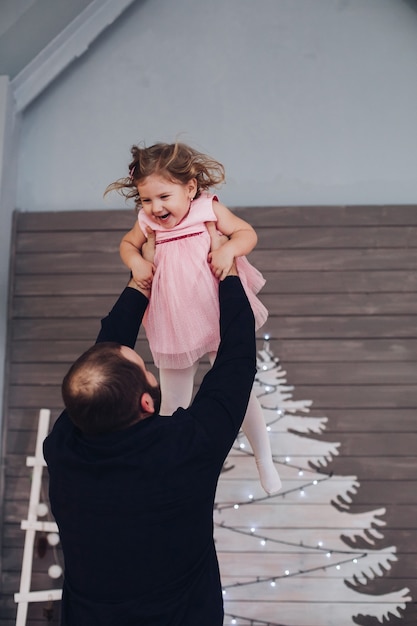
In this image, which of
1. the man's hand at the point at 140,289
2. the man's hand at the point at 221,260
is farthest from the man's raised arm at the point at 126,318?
the man's hand at the point at 221,260

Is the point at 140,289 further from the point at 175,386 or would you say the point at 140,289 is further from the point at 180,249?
the point at 175,386

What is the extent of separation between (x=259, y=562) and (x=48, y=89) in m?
2.59

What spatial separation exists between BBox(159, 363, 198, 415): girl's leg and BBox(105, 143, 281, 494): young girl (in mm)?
81

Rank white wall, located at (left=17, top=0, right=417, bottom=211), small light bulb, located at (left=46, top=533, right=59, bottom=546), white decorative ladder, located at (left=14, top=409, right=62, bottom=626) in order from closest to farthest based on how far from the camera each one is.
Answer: white decorative ladder, located at (left=14, top=409, right=62, bottom=626) → small light bulb, located at (left=46, top=533, right=59, bottom=546) → white wall, located at (left=17, top=0, right=417, bottom=211)

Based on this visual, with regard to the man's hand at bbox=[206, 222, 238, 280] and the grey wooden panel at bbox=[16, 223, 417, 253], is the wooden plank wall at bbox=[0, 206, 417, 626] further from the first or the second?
the man's hand at bbox=[206, 222, 238, 280]

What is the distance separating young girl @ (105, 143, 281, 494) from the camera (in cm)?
168

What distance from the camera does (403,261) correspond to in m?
3.18

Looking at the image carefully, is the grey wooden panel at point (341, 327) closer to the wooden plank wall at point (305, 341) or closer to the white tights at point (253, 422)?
the wooden plank wall at point (305, 341)

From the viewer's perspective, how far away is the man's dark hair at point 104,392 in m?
1.30

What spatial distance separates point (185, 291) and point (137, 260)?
162 mm

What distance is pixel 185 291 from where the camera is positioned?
1.71 m

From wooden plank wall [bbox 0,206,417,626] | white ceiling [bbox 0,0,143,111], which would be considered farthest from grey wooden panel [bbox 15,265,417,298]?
white ceiling [bbox 0,0,143,111]

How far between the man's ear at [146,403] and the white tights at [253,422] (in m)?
0.51

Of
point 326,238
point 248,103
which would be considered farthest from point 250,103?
point 326,238
